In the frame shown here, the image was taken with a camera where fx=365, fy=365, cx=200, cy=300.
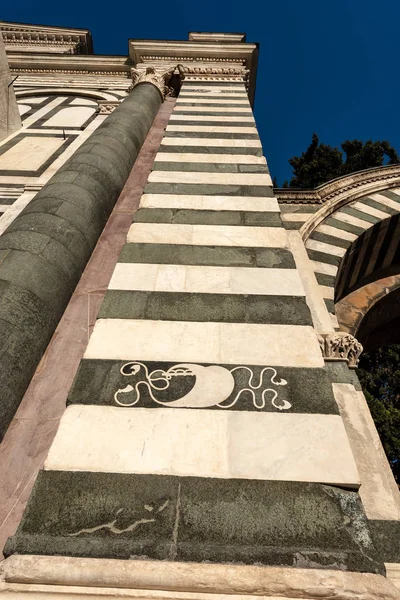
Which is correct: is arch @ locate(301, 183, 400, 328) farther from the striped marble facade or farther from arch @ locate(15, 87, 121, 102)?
arch @ locate(15, 87, 121, 102)

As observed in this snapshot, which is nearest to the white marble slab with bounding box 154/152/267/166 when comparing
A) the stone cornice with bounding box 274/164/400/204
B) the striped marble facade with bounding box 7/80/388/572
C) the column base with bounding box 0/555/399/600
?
the striped marble facade with bounding box 7/80/388/572

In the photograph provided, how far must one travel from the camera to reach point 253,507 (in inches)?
60.7

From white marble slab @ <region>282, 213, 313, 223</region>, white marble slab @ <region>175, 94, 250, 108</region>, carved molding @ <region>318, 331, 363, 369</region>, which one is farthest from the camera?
white marble slab @ <region>175, 94, 250, 108</region>

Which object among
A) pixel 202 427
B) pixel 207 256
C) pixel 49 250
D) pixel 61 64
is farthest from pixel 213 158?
pixel 61 64

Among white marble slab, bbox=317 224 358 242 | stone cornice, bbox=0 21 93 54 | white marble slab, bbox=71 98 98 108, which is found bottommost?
white marble slab, bbox=317 224 358 242

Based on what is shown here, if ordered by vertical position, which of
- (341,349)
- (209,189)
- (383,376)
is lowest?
(341,349)

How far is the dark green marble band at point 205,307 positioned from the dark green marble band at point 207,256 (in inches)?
15.6

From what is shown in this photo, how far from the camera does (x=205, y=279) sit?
2756 mm

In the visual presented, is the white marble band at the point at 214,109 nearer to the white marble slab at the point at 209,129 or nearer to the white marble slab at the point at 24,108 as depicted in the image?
the white marble slab at the point at 209,129

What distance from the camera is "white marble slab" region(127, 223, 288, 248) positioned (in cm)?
312

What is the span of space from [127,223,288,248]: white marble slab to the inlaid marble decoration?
4.37 feet

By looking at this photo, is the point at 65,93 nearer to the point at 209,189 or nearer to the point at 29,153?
the point at 29,153

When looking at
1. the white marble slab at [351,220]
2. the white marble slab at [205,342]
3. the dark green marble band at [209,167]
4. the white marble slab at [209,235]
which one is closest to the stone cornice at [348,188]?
the white marble slab at [351,220]

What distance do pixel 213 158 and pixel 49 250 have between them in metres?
2.45
